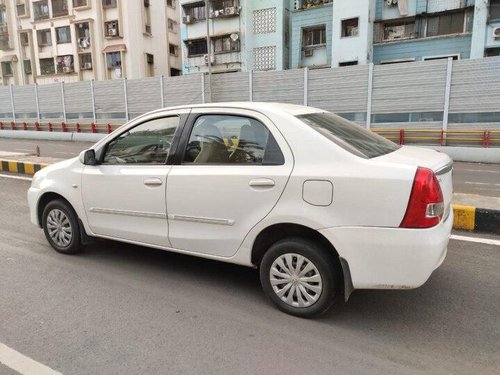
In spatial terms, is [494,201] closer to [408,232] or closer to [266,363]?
[408,232]

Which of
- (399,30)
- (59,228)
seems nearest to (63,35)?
(399,30)

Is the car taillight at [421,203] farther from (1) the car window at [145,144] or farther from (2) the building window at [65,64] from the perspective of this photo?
(2) the building window at [65,64]

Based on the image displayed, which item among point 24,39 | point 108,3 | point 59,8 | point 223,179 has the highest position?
point 59,8

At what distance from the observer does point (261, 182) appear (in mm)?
3225

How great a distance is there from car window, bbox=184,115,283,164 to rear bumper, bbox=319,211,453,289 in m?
0.78

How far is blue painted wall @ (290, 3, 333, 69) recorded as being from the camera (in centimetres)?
2623

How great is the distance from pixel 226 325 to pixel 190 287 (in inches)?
30.0

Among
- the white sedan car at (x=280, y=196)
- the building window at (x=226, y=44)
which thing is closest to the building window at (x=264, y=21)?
the building window at (x=226, y=44)

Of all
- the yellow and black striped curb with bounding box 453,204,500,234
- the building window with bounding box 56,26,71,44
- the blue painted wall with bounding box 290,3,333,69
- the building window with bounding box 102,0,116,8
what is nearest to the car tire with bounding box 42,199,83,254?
the yellow and black striped curb with bounding box 453,204,500,234

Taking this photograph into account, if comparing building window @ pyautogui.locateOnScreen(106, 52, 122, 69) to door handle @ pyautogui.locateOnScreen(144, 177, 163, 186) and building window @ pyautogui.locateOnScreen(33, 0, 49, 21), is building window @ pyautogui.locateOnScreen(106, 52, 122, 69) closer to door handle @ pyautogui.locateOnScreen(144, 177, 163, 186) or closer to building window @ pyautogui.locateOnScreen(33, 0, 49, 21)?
building window @ pyautogui.locateOnScreen(33, 0, 49, 21)

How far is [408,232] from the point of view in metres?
2.80

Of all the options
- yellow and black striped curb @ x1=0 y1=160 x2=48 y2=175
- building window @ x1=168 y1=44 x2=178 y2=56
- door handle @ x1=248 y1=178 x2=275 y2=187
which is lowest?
yellow and black striped curb @ x1=0 y1=160 x2=48 y2=175

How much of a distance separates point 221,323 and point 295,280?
0.64 metres

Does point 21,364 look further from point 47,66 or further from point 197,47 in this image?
point 47,66
